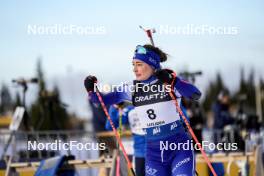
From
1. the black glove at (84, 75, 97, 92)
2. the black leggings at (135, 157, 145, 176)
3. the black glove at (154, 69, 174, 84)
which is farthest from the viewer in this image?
the black leggings at (135, 157, 145, 176)

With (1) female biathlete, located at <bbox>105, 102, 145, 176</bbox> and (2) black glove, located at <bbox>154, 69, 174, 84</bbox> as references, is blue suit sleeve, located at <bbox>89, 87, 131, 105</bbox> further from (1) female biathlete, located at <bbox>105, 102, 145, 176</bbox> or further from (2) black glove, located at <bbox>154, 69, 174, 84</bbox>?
(1) female biathlete, located at <bbox>105, 102, 145, 176</bbox>

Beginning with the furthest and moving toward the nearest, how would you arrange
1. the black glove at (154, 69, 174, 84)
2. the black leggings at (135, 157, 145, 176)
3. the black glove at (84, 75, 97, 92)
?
the black leggings at (135, 157, 145, 176), the black glove at (84, 75, 97, 92), the black glove at (154, 69, 174, 84)

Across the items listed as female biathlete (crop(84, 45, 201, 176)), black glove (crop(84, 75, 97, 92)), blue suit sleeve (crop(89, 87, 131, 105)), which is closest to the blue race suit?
female biathlete (crop(84, 45, 201, 176))

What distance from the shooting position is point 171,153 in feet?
20.5

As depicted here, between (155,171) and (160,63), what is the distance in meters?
1.24

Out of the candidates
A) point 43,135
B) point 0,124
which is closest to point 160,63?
point 43,135

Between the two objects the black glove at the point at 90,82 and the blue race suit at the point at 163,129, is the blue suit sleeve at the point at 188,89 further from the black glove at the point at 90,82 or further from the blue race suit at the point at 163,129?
the black glove at the point at 90,82

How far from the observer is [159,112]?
6379 millimetres

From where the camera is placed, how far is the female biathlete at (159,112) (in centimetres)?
619

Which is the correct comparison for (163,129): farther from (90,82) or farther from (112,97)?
(90,82)

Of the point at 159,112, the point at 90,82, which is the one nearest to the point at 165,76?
the point at 159,112

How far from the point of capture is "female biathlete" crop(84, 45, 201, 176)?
619 centimetres

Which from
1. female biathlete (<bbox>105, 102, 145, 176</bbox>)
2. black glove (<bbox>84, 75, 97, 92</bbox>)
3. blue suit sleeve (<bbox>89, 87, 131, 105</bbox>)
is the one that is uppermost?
black glove (<bbox>84, 75, 97, 92</bbox>)

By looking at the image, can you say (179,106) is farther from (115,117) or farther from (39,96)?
(39,96)
